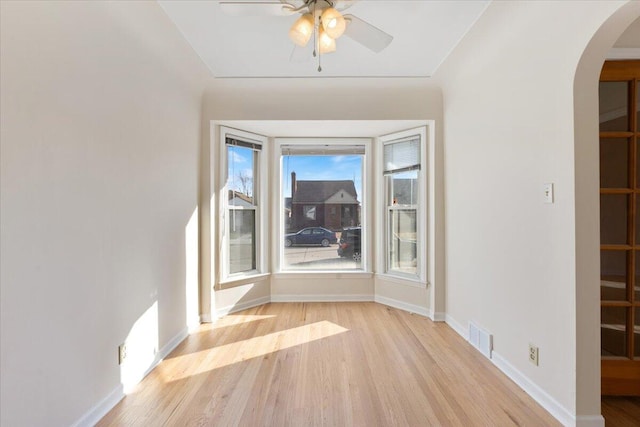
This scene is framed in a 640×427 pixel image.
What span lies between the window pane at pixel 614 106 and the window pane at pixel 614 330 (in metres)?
1.13

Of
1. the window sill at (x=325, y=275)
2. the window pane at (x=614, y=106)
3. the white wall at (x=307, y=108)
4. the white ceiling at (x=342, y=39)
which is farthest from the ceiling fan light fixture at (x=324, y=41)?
the window sill at (x=325, y=275)

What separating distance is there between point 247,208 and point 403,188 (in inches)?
78.1

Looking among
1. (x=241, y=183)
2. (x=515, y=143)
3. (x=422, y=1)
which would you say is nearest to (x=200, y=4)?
(x=422, y=1)

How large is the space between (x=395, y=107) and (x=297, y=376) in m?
2.79

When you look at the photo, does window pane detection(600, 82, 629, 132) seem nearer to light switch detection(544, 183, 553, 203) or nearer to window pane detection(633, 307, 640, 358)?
light switch detection(544, 183, 553, 203)

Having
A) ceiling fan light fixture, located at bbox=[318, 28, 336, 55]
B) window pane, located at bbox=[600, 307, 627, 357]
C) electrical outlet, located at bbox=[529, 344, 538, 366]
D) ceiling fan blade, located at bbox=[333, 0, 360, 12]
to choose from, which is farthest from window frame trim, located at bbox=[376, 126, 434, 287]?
ceiling fan blade, located at bbox=[333, 0, 360, 12]

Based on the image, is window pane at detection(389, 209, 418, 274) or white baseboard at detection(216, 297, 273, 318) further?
window pane at detection(389, 209, 418, 274)

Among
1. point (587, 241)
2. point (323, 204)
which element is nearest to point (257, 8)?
point (587, 241)

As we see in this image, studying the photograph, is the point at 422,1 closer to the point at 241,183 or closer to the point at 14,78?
the point at 14,78

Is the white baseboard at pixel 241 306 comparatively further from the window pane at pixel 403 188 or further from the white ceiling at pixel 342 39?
the white ceiling at pixel 342 39

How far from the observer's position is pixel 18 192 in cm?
129

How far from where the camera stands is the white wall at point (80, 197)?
1279 millimetres

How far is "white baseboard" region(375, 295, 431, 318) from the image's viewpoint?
3.41 meters

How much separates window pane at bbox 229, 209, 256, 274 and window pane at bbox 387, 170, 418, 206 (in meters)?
1.82
